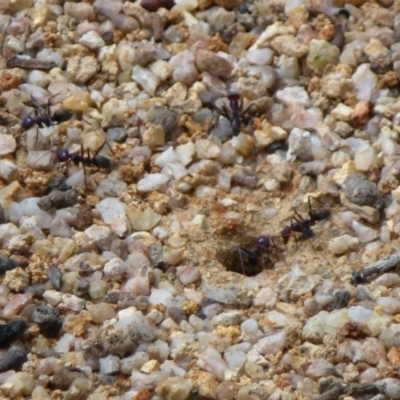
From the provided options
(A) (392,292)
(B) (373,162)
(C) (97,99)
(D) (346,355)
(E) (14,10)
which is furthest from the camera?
(E) (14,10)

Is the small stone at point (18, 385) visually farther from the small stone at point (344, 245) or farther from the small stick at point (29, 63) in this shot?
the small stick at point (29, 63)

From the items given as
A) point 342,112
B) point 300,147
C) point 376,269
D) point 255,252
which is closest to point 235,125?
point 300,147

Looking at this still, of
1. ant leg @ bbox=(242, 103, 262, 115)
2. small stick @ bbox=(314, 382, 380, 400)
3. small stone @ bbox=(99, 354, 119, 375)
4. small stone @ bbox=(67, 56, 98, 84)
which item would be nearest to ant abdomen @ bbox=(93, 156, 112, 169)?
small stone @ bbox=(67, 56, 98, 84)

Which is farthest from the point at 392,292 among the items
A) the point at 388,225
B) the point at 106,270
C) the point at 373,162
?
the point at 106,270

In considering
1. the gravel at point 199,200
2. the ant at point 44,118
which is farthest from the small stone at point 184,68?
the ant at point 44,118

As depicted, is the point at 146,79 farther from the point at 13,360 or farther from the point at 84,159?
the point at 13,360

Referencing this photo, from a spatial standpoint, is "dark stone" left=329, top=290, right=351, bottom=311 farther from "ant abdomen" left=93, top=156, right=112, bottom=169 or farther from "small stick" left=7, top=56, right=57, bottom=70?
"small stick" left=7, top=56, right=57, bottom=70

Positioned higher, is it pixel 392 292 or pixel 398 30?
pixel 398 30

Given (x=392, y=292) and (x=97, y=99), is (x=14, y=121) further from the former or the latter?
(x=392, y=292)
